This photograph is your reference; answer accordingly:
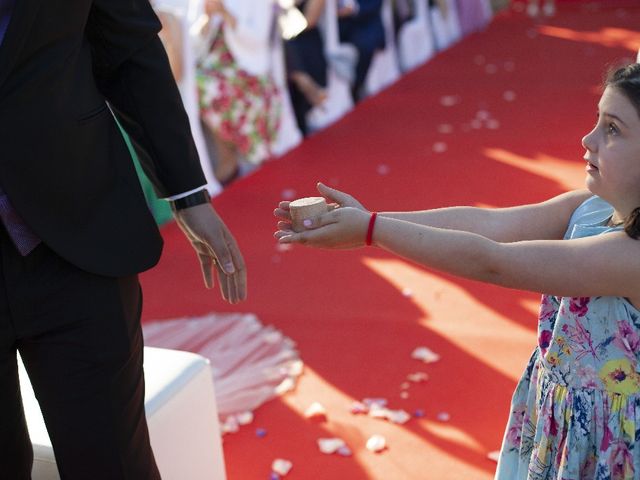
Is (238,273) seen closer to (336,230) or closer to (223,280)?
(223,280)

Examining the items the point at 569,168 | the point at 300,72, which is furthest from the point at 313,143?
the point at 569,168

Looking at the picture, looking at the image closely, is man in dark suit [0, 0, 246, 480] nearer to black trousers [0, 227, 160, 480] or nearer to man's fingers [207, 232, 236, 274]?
black trousers [0, 227, 160, 480]

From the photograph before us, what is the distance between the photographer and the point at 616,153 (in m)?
1.35

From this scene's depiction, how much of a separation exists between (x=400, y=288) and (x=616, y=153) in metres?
2.16

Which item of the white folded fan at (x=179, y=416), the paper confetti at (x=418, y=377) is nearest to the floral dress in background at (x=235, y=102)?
the paper confetti at (x=418, y=377)

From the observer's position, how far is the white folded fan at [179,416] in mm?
1881

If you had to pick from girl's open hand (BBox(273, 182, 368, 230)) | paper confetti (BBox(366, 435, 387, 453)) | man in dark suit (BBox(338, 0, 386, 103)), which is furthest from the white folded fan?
man in dark suit (BBox(338, 0, 386, 103))

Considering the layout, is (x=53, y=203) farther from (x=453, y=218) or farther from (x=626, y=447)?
(x=626, y=447)

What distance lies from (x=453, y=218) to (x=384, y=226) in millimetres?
243

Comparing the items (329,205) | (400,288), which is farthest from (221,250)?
(400,288)

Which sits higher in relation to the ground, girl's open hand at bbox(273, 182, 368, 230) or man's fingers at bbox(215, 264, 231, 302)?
girl's open hand at bbox(273, 182, 368, 230)

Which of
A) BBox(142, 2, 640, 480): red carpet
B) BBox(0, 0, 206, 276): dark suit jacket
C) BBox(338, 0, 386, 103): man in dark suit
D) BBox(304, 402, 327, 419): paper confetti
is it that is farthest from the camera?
BBox(338, 0, 386, 103): man in dark suit

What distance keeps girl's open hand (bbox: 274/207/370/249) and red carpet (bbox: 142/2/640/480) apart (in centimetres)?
107

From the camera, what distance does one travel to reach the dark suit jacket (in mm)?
1293
